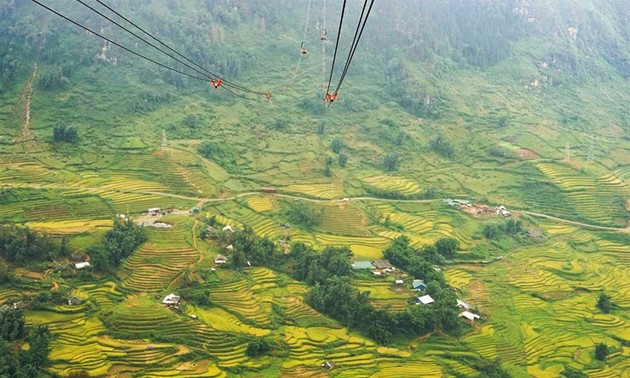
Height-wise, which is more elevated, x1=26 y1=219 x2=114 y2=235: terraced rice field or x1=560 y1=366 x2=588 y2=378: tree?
x1=26 y1=219 x2=114 y2=235: terraced rice field

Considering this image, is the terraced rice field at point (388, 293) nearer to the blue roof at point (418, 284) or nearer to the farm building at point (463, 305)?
the blue roof at point (418, 284)

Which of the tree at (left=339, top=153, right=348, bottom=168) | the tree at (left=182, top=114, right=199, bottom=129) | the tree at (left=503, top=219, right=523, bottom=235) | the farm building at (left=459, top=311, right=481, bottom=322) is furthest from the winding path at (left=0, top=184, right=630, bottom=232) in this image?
the farm building at (left=459, top=311, right=481, bottom=322)

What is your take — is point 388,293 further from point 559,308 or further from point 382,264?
point 559,308

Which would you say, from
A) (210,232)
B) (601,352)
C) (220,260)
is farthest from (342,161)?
(601,352)

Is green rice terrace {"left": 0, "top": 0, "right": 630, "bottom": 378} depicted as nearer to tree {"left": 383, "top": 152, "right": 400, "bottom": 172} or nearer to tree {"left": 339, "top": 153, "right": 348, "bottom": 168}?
tree {"left": 383, "top": 152, "right": 400, "bottom": 172}

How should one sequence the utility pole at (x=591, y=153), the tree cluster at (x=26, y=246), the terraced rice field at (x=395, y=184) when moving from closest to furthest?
the tree cluster at (x=26, y=246)
the terraced rice field at (x=395, y=184)
the utility pole at (x=591, y=153)

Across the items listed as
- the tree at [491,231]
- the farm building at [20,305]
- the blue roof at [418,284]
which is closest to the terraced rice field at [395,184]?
the tree at [491,231]
